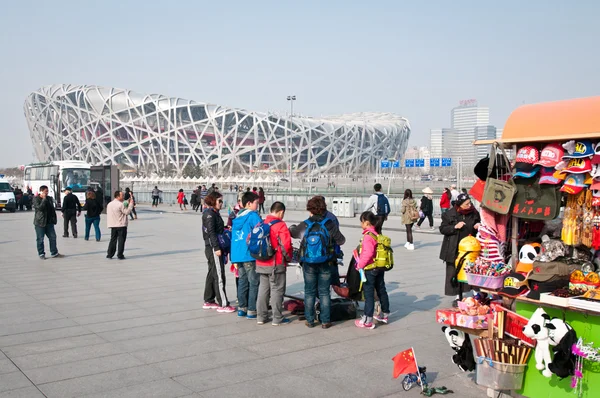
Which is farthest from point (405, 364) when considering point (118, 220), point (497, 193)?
point (118, 220)

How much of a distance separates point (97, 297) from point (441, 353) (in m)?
5.21

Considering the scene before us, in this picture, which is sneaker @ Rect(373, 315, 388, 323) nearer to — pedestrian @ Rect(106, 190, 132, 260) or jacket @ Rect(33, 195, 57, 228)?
pedestrian @ Rect(106, 190, 132, 260)

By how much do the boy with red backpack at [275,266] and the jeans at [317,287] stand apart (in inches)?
12.2

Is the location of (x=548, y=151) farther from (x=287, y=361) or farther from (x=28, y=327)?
(x=28, y=327)

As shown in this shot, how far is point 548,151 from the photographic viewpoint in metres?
4.68

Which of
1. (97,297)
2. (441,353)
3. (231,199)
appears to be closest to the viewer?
(441,353)

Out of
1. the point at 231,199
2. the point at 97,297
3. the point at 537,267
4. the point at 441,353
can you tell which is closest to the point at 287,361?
the point at 441,353

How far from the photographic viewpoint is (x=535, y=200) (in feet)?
16.0

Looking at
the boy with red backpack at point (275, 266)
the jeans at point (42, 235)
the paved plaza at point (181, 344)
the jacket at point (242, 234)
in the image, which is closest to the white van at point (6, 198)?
the jeans at point (42, 235)

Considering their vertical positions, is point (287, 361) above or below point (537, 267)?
below

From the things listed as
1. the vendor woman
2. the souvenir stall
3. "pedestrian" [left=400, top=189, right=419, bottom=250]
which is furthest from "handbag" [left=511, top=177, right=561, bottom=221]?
"pedestrian" [left=400, top=189, right=419, bottom=250]

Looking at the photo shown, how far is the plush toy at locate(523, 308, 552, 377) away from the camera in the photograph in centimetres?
416

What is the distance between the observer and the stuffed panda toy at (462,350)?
4.79 meters

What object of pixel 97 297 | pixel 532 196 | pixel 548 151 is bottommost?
pixel 97 297
